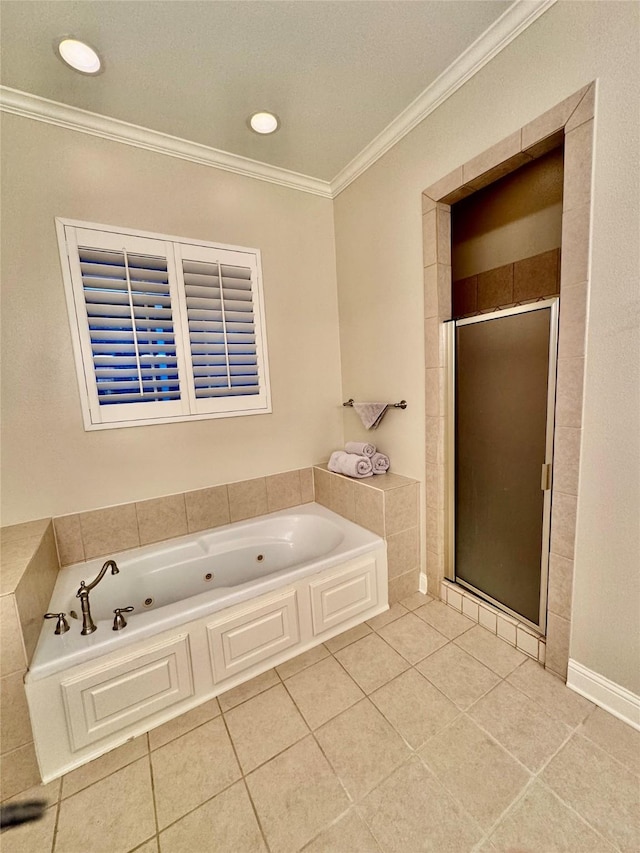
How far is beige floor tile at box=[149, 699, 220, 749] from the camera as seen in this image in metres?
1.47

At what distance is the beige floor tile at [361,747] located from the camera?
4.19 feet

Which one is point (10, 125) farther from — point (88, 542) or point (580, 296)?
point (580, 296)

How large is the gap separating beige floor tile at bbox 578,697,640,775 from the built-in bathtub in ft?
3.46

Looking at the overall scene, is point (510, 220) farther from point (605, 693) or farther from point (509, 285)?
point (605, 693)

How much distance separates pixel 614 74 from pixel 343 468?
2175 mm

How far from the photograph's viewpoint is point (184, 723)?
1539mm

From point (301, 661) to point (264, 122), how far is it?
296cm

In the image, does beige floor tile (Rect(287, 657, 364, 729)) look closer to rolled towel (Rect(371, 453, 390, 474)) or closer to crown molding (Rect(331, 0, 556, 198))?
rolled towel (Rect(371, 453, 390, 474))

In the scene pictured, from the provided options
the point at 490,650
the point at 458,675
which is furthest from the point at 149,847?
the point at 490,650

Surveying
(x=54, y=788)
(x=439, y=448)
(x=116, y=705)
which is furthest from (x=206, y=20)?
(x=54, y=788)

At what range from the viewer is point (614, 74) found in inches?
49.4

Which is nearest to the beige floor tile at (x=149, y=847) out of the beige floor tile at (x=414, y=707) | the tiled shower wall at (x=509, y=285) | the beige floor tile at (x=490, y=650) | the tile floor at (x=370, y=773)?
the tile floor at (x=370, y=773)

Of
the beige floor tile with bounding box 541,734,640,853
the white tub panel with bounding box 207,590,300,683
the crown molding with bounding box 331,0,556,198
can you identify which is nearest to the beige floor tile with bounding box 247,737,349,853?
the white tub panel with bounding box 207,590,300,683

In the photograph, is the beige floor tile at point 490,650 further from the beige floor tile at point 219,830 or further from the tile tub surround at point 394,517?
the beige floor tile at point 219,830
